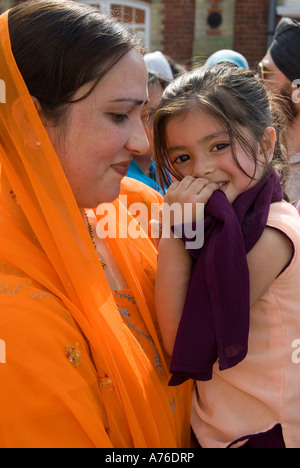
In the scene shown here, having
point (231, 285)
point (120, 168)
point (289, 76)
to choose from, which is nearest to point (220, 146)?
point (120, 168)

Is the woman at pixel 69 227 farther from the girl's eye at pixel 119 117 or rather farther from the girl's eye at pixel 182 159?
the girl's eye at pixel 182 159

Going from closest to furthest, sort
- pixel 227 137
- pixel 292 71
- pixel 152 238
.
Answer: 1. pixel 227 137
2. pixel 152 238
3. pixel 292 71

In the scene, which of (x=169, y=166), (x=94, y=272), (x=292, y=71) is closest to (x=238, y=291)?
(x=94, y=272)

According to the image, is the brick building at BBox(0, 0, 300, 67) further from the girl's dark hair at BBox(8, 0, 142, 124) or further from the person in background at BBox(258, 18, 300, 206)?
the girl's dark hair at BBox(8, 0, 142, 124)

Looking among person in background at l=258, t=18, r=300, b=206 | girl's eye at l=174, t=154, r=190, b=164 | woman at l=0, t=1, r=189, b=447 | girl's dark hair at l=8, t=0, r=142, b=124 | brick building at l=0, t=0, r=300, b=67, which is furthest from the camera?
brick building at l=0, t=0, r=300, b=67

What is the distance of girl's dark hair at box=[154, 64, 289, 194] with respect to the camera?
1.88m

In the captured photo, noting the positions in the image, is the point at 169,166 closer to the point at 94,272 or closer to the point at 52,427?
the point at 94,272

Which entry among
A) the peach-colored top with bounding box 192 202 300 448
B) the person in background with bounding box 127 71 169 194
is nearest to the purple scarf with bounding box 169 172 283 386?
the peach-colored top with bounding box 192 202 300 448

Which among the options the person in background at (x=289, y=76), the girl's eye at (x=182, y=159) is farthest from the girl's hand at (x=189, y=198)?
the person in background at (x=289, y=76)

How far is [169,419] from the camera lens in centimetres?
167

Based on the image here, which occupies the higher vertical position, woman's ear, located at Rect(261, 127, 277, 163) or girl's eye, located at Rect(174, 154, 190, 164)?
woman's ear, located at Rect(261, 127, 277, 163)

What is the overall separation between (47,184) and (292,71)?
2295mm

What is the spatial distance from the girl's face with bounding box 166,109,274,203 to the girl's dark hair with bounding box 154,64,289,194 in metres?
0.02

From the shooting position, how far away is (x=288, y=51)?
11.6 feet
